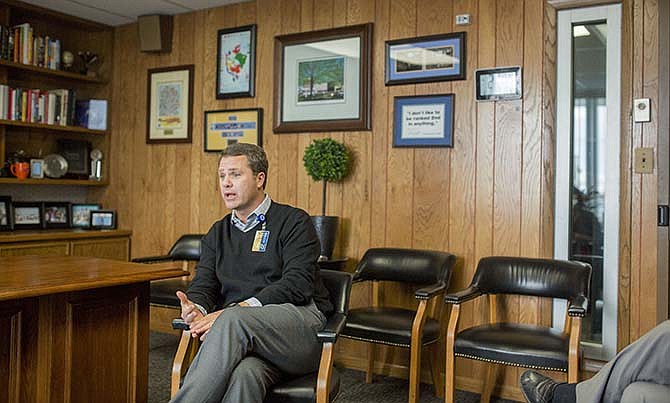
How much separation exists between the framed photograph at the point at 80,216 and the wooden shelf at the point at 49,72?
99cm

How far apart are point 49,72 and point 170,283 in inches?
74.5

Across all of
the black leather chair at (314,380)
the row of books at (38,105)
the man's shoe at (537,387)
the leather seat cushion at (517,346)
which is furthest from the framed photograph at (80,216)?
the man's shoe at (537,387)

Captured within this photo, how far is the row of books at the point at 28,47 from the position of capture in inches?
174

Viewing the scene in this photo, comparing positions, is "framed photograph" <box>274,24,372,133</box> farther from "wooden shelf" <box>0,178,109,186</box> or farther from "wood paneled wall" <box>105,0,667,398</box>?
"wooden shelf" <box>0,178,109,186</box>

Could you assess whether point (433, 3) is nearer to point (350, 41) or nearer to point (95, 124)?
point (350, 41)

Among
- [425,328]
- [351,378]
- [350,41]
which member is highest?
[350,41]

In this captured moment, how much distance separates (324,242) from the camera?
3783 millimetres

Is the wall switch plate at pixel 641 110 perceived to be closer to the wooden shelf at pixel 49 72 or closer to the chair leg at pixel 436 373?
the chair leg at pixel 436 373

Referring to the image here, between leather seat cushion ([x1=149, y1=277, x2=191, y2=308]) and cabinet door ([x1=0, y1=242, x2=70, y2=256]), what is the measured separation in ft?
2.36

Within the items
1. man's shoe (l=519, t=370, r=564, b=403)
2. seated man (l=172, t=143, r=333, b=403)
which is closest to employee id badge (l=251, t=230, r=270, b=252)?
seated man (l=172, t=143, r=333, b=403)

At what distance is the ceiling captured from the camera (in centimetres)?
447

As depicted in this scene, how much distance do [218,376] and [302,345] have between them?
1.10ft

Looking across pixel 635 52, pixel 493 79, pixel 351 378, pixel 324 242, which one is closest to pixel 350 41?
pixel 493 79

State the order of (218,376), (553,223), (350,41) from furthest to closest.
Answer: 1. (350,41)
2. (553,223)
3. (218,376)
